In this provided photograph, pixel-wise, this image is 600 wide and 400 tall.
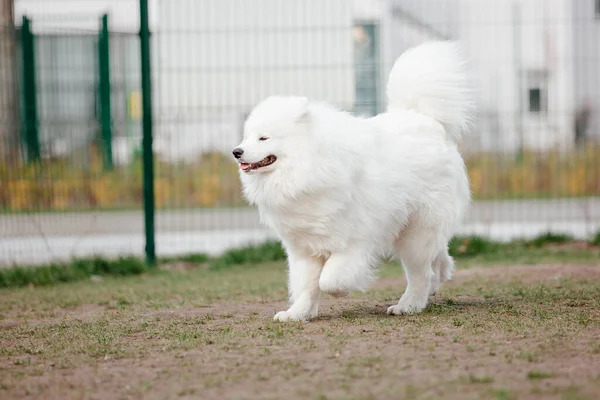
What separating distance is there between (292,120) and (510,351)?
6.41 feet

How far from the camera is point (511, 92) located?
1405 cm

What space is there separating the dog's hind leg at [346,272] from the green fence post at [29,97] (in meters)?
5.88

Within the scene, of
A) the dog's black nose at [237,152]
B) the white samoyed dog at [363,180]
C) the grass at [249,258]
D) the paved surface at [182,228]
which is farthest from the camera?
the paved surface at [182,228]

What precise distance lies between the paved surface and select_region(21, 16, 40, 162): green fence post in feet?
2.55

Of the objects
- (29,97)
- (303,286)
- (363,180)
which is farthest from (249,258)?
(363,180)

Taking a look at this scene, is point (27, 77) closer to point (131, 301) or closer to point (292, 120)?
point (131, 301)

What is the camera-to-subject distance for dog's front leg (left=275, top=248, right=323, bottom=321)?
19.6 feet

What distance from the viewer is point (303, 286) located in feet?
19.6

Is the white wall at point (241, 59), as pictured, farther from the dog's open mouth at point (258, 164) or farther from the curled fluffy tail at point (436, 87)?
the dog's open mouth at point (258, 164)

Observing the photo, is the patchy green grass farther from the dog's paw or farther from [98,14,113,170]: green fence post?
[98,14,113,170]: green fence post

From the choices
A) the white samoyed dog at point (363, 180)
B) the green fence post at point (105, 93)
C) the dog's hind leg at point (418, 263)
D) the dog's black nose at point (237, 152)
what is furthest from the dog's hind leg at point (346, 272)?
the green fence post at point (105, 93)

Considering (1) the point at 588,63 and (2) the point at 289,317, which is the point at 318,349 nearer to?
(2) the point at 289,317

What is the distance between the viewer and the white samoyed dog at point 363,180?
576 cm

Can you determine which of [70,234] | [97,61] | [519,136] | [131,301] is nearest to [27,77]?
[97,61]
